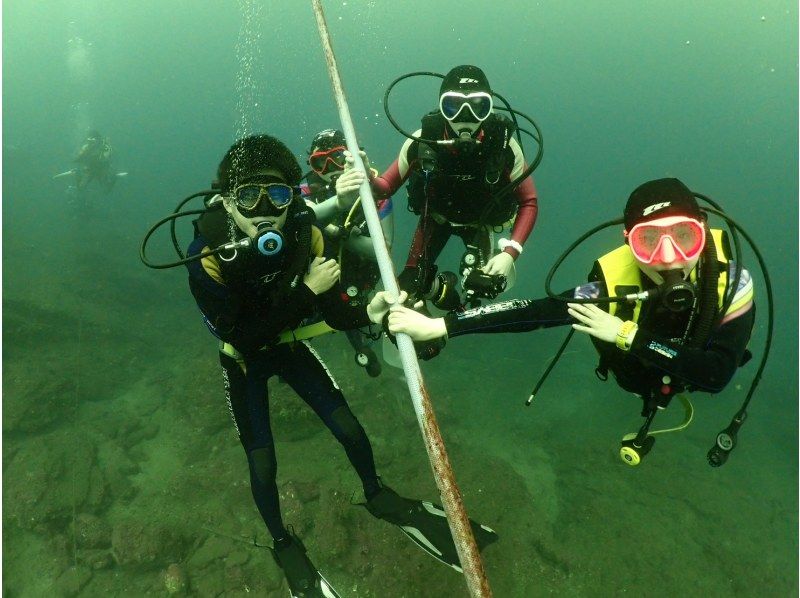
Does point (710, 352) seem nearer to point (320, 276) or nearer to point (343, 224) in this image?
point (320, 276)

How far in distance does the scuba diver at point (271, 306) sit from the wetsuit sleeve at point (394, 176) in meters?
1.20

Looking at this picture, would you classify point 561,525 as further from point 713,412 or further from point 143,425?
point 713,412

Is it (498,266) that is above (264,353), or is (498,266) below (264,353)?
above

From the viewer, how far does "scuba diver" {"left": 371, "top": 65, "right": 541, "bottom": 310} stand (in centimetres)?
390

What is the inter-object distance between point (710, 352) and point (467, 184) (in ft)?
9.09

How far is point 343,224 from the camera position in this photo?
4.27 m

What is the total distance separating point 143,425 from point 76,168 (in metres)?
15.5

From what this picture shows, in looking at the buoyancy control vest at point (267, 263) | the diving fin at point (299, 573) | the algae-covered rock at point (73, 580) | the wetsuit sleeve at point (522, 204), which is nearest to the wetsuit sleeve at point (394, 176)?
the wetsuit sleeve at point (522, 204)

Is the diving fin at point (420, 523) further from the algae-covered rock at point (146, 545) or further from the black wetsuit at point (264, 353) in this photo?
the algae-covered rock at point (146, 545)

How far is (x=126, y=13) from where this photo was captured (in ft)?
305

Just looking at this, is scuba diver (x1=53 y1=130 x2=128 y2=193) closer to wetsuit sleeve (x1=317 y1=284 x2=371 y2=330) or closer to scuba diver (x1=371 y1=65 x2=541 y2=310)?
scuba diver (x1=371 y1=65 x2=541 y2=310)

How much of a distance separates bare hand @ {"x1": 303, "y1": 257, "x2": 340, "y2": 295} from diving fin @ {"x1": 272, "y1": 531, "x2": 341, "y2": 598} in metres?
2.30

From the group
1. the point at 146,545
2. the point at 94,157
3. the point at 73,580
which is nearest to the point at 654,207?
the point at 146,545

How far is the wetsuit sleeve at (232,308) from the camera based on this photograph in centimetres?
310
